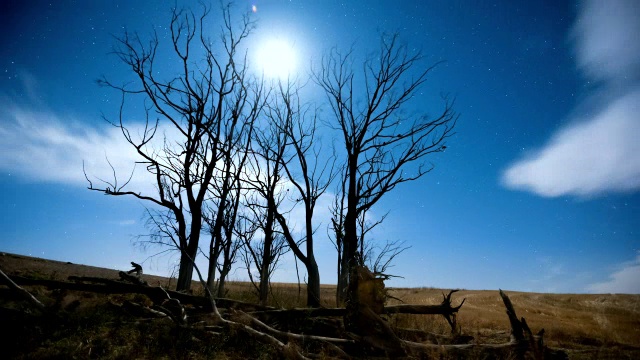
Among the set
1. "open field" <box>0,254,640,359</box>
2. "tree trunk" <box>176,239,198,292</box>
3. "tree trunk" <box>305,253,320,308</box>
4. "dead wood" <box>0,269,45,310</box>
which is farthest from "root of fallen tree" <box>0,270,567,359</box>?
"tree trunk" <box>305,253,320,308</box>

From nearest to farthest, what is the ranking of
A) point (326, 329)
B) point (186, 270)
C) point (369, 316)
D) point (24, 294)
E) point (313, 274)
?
Result: 1. point (369, 316)
2. point (24, 294)
3. point (326, 329)
4. point (186, 270)
5. point (313, 274)

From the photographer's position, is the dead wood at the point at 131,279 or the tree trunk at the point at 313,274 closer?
the dead wood at the point at 131,279

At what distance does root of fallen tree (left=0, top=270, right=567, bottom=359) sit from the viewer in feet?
12.0

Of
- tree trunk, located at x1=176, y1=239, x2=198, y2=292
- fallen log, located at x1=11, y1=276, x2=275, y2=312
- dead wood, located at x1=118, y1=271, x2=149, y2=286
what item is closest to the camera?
fallen log, located at x1=11, y1=276, x2=275, y2=312

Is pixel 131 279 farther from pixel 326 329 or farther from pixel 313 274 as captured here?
pixel 313 274

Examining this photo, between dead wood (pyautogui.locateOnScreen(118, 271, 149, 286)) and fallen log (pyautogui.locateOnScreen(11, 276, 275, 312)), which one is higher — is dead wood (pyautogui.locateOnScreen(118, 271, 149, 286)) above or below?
above

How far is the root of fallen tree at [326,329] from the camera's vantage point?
3.67 metres

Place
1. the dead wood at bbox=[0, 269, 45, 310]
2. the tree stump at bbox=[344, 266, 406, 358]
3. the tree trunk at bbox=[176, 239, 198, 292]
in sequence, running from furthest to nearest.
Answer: the tree trunk at bbox=[176, 239, 198, 292] → the dead wood at bbox=[0, 269, 45, 310] → the tree stump at bbox=[344, 266, 406, 358]

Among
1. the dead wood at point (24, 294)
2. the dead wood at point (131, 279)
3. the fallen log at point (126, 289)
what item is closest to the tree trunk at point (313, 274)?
the fallen log at point (126, 289)

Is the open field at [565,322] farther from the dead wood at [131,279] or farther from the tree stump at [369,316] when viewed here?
the tree stump at [369,316]

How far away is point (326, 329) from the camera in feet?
16.1

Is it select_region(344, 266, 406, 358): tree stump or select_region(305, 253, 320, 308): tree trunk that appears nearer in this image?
select_region(344, 266, 406, 358): tree stump

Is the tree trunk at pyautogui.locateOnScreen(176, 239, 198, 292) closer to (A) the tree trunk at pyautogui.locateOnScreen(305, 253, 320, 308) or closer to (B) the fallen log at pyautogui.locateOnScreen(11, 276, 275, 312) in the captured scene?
(B) the fallen log at pyautogui.locateOnScreen(11, 276, 275, 312)

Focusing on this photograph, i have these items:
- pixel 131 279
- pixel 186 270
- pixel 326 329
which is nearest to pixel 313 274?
pixel 186 270
